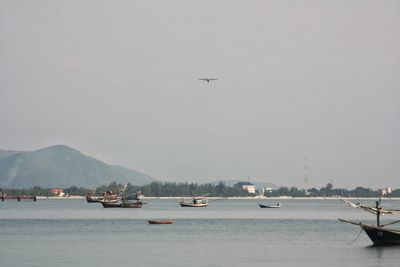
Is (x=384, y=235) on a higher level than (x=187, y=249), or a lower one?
higher

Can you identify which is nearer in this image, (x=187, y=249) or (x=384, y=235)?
(x=384, y=235)

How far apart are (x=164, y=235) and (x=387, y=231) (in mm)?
35049

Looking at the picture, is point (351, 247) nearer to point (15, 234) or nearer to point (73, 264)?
point (73, 264)

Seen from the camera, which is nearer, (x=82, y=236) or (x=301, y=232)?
(x=82, y=236)

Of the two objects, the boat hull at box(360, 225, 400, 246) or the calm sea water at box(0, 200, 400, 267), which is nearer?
the calm sea water at box(0, 200, 400, 267)

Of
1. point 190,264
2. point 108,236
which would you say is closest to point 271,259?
point 190,264

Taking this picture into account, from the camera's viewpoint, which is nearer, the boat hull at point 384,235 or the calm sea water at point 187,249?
the calm sea water at point 187,249

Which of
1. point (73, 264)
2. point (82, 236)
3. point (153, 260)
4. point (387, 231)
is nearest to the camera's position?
point (73, 264)

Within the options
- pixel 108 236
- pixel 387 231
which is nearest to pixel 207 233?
pixel 108 236

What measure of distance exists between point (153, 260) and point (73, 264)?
784 centimetres

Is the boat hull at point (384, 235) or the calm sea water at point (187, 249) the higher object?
the boat hull at point (384, 235)

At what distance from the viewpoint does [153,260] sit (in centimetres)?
7675

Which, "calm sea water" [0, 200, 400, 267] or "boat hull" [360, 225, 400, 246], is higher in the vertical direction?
"boat hull" [360, 225, 400, 246]

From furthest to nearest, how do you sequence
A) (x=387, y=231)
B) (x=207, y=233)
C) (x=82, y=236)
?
1. (x=207, y=233)
2. (x=82, y=236)
3. (x=387, y=231)
